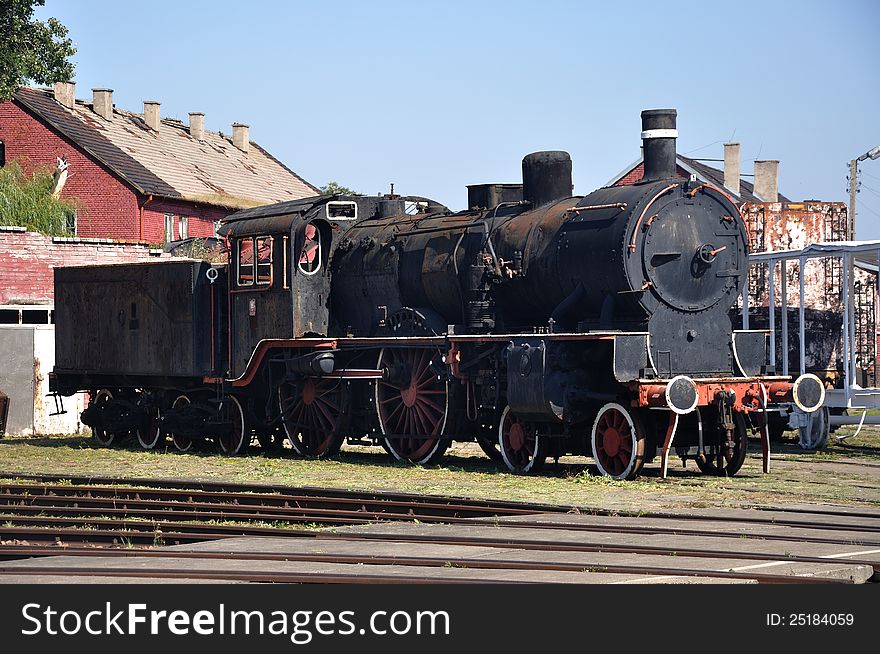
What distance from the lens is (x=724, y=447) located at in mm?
16359

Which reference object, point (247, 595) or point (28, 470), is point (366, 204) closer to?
point (28, 470)

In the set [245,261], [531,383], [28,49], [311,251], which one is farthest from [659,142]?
[28,49]

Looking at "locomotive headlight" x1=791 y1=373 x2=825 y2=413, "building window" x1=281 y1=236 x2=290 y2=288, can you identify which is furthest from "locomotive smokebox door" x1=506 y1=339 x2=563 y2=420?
"building window" x1=281 y1=236 x2=290 y2=288

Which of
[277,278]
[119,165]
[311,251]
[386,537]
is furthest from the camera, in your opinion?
[119,165]

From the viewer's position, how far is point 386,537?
1089cm

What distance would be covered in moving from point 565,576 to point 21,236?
2152 cm

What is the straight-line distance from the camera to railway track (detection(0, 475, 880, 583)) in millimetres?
8930

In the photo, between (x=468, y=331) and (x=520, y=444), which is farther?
(x=468, y=331)

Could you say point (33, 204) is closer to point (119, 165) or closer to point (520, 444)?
point (119, 165)

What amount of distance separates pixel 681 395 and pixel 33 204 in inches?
1242

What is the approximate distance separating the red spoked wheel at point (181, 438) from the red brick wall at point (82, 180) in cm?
2165

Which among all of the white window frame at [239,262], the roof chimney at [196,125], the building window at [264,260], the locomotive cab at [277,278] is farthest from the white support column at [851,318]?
the roof chimney at [196,125]

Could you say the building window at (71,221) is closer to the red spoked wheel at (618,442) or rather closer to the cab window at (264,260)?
the cab window at (264,260)

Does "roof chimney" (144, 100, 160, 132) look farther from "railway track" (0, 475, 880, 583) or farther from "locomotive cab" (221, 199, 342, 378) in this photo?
"railway track" (0, 475, 880, 583)
